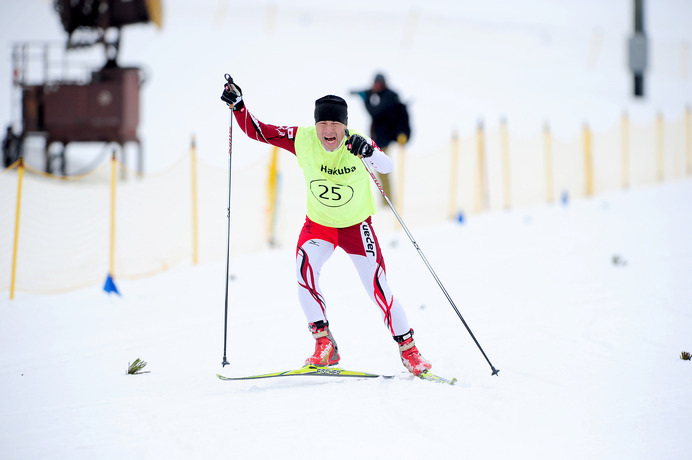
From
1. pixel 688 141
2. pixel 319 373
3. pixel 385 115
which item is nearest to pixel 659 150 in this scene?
pixel 688 141

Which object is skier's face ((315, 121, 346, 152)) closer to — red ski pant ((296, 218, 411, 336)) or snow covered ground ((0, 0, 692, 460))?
red ski pant ((296, 218, 411, 336))

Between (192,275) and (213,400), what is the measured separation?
4008mm

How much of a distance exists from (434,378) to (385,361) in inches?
26.8

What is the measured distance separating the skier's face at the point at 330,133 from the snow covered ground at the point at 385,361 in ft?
5.04

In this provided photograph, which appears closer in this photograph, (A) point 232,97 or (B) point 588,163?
(A) point 232,97

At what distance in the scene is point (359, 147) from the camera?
3.86 metres

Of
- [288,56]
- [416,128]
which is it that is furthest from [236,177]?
[288,56]

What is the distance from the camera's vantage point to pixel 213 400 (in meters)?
3.81

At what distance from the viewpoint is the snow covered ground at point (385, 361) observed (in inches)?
126

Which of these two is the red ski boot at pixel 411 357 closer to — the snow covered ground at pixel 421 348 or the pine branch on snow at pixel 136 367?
the snow covered ground at pixel 421 348

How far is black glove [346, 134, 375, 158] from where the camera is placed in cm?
386

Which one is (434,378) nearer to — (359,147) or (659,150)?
(359,147)

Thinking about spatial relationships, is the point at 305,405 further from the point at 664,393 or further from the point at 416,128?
the point at 416,128

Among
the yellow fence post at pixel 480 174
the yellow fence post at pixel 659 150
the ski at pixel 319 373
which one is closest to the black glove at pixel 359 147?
the ski at pixel 319 373
